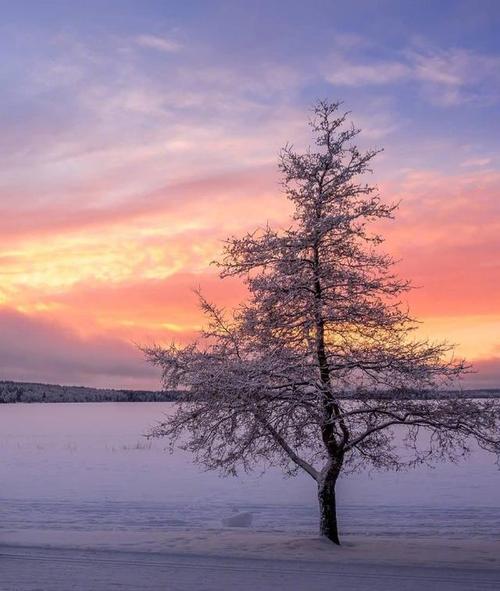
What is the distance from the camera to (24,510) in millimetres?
28500

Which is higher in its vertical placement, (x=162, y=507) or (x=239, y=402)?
(x=239, y=402)

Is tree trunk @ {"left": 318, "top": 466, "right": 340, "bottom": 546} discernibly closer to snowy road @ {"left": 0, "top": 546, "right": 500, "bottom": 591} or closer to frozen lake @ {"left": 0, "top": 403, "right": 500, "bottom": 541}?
snowy road @ {"left": 0, "top": 546, "right": 500, "bottom": 591}

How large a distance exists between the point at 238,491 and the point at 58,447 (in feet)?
103

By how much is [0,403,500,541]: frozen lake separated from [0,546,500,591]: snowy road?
6148 millimetres

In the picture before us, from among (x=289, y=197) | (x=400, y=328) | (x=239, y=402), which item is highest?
(x=289, y=197)

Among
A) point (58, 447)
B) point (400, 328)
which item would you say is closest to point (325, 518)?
point (400, 328)

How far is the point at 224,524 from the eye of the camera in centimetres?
2525

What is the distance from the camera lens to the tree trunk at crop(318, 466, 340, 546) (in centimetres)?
1845

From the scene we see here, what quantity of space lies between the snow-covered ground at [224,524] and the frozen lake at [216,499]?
0.06 meters

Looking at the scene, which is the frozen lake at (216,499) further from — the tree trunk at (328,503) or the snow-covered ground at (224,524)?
the tree trunk at (328,503)

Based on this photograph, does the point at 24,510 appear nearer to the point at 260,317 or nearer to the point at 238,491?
the point at 238,491

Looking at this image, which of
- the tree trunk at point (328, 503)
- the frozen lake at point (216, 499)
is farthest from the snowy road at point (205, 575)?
the frozen lake at point (216, 499)

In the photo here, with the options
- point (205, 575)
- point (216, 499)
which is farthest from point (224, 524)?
point (205, 575)

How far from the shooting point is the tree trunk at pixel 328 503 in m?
18.5
